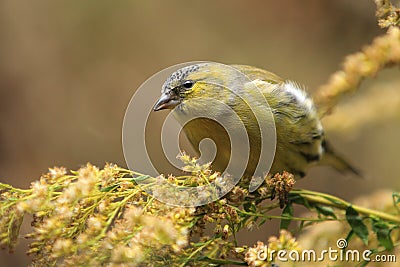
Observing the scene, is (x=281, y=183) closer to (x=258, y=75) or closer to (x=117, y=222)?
(x=117, y=222)

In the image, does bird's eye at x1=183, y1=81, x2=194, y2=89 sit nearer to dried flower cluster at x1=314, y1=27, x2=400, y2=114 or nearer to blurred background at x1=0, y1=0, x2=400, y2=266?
dried flower cluster at x1=314, y1=27, x2=400, y2=114

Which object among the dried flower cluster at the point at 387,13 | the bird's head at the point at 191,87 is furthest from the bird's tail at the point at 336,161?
the dried flower cluster at the point at 387,13

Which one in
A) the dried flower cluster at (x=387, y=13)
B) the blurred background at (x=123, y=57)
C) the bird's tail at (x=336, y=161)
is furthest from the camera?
the blurred background at (x=123, y=57)

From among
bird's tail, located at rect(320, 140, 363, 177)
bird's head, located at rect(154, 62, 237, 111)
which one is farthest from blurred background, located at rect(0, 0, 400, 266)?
bird's head, located at rect(154, 62, 237, 111)

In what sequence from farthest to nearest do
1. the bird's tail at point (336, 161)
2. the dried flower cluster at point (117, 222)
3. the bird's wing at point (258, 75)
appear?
the bird's tail at point (336, 161), the bird's wing at point (258, 75), the dried flower cluster at point (117, 222)

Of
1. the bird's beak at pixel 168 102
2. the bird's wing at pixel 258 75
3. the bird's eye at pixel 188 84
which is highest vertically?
the bird's wing at pixel 258 75

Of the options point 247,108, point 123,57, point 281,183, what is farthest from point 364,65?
point 123,57

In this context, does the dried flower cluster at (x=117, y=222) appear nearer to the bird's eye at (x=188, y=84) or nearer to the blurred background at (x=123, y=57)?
the bird's eye at (x=188, y=84)

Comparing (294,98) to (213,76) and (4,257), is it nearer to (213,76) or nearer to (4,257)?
(213,76)
